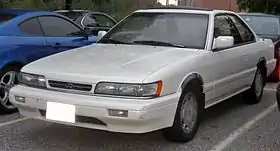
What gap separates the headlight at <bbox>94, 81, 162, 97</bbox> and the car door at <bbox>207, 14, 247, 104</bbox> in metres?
1.33

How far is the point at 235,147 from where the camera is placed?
15.5ft

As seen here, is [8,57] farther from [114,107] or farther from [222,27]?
[222,27]

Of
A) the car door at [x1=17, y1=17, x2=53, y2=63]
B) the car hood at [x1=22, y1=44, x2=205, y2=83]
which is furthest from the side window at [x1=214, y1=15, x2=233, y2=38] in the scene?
the car door at [x1=17, y1=17, x2=53, y2=63]

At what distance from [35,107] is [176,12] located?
2.25 meters

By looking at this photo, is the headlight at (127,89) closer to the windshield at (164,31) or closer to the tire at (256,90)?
the windshield at (164,31)

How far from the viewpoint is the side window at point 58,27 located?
21.2ft

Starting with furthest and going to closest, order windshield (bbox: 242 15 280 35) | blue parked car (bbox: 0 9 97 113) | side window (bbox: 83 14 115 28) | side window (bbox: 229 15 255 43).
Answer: side window (bbox: 83 14 115 28)
windshield (bbox: 242 15 280 35)
side window (bbox: 229 15 255 43)
blue parked car (bbox: 0 9 97 113)

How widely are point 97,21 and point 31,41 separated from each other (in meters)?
6.25

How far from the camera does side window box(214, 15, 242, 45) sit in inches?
221

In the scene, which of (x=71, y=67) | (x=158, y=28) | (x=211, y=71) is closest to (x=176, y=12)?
(x=158, y=28)

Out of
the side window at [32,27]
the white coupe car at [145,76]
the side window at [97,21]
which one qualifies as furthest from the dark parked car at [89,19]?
the white coupe car at [145,76]

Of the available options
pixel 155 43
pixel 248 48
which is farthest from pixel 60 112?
pixel 248 48

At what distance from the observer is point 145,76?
4.08 m

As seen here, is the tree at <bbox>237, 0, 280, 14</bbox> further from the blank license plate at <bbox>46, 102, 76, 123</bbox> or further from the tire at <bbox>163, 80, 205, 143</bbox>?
the blank license plate at <bbox>46, 102, 76, 123</bbox>
